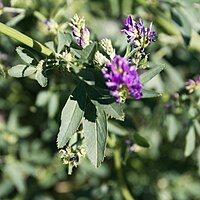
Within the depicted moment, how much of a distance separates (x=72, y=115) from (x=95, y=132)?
8 cm

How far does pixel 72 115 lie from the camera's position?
1352mm

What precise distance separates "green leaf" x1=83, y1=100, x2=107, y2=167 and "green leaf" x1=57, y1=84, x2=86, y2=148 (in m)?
0.03

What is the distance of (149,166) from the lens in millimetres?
2777

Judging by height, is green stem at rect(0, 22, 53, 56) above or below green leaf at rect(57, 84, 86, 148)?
above

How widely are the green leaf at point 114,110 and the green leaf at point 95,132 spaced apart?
0.12 ft

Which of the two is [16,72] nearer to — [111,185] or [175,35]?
[111,185]

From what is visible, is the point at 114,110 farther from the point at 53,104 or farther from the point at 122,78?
the point at 53,104

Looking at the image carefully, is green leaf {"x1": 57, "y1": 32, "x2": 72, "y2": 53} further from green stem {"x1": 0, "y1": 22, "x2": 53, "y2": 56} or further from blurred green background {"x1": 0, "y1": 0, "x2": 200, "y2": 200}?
blurred green background {"x1": 0, "y1": 0, "x2": 200, "y2": 200}

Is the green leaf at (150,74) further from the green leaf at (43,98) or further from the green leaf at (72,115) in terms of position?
the green leaf at (43,98)

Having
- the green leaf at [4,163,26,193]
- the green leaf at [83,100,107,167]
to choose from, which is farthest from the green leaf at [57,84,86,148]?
the green leaf at [4,163,26,193]

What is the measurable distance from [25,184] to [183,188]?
0.87m

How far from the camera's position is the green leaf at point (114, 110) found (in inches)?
51.5

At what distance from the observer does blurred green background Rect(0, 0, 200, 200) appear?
2352 mm


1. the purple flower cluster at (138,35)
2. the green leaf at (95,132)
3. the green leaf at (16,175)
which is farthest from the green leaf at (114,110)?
the green leaf at (16,175)
